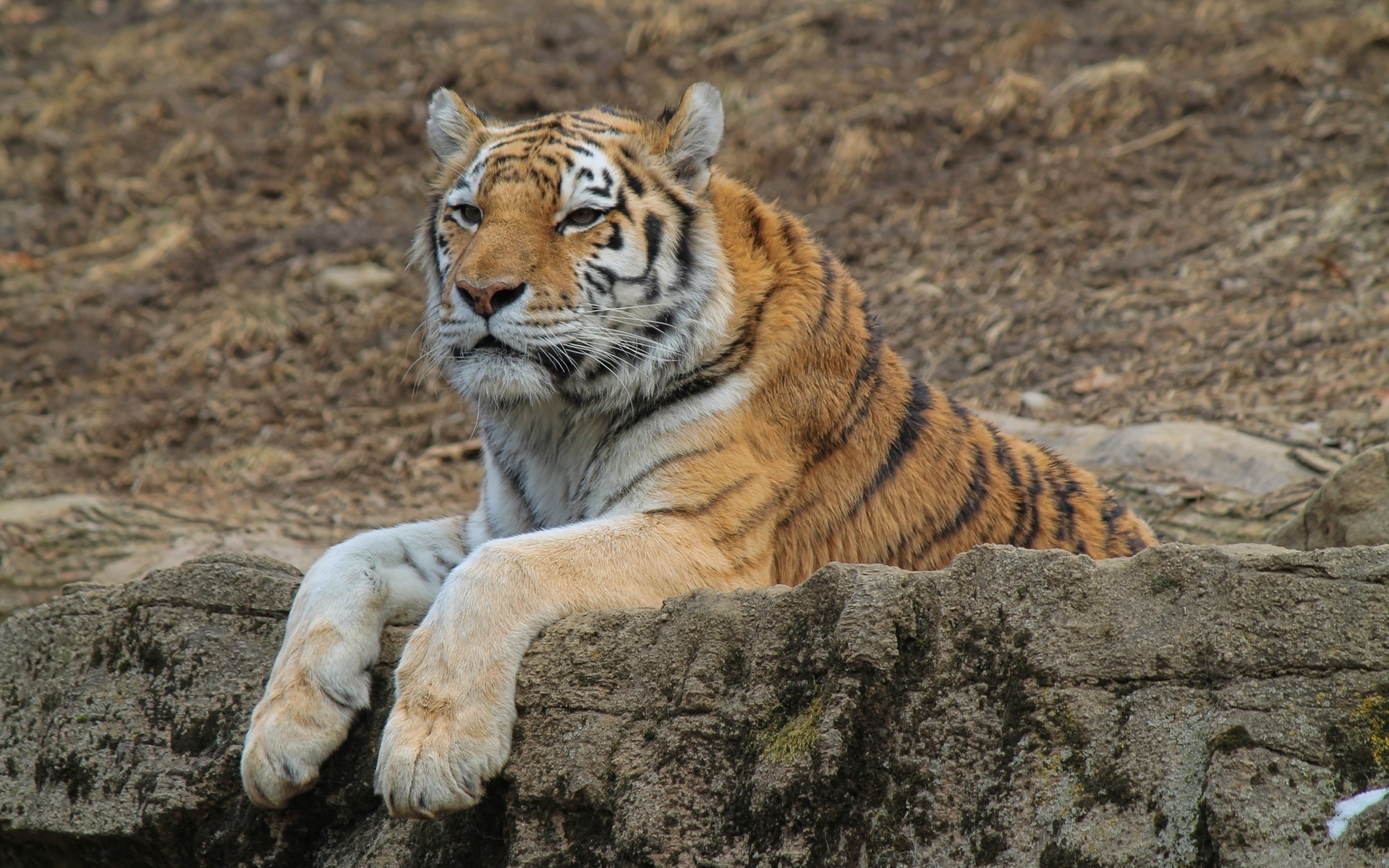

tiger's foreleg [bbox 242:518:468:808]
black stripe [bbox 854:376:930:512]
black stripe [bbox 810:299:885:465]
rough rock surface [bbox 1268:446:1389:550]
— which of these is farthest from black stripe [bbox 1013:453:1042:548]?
tiger's foreleg [bbox 242:518:468:808]

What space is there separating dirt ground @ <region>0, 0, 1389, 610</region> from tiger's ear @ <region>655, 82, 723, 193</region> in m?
2.21

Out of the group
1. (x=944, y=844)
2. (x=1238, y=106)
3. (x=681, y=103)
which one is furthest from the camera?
(x=1238, y=106)

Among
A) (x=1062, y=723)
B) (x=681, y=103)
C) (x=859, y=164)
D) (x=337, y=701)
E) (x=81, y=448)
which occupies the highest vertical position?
(x=681, y=103)

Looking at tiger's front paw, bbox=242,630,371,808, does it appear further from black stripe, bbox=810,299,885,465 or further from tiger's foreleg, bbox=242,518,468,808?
black stripe, bbox=810,299,885,465

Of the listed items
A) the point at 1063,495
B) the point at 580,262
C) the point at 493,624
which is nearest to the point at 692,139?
the point at 580,262

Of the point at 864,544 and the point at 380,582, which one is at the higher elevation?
the point at 380,582

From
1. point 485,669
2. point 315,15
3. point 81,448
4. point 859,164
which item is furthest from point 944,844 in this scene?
point 315,15

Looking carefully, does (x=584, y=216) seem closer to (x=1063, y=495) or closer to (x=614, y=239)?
(x=614, y=239)

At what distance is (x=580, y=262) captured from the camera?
335 centimetres

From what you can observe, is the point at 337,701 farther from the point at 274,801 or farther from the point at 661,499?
the point at 661,499

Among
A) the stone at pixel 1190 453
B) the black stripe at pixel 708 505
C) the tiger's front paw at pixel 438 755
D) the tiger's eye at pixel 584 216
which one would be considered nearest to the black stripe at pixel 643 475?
the black stripe at pixel 708 505

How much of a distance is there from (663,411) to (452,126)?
1.25m

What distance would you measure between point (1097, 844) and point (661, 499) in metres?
1.43

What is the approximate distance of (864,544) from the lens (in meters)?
3.38
